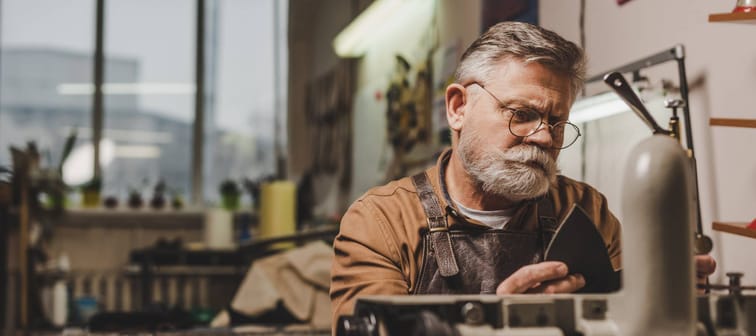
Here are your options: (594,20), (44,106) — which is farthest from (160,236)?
(594,20)

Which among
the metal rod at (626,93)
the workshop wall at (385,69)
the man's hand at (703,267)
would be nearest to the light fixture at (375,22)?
the workshop wall at (385,69)

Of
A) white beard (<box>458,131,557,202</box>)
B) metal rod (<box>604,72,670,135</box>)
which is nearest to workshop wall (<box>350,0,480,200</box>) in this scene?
white beard (<box>458,131,557,202</box>)

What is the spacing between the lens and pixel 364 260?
1413 millimetres

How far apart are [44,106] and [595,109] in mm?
5593

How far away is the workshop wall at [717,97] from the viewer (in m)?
1.64

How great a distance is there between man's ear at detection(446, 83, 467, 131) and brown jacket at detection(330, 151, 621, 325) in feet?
0.39

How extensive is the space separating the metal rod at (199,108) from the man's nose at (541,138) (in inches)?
211

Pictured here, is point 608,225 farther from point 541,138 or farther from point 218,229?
point 218,229

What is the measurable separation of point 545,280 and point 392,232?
1.30ft

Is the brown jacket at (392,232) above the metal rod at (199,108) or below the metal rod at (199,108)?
below

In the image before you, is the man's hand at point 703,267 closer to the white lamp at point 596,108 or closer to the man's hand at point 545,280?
the man's hand at point 545,280

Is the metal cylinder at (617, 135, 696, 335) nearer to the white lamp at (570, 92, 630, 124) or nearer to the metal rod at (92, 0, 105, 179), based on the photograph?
the white lamp at (570, 92, 630, 124)

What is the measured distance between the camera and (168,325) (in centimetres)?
271

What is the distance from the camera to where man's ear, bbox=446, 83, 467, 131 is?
1.48 m
